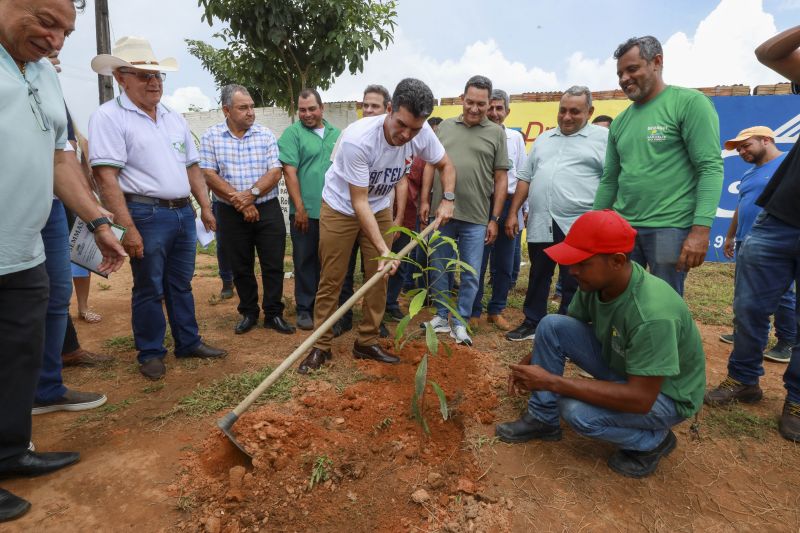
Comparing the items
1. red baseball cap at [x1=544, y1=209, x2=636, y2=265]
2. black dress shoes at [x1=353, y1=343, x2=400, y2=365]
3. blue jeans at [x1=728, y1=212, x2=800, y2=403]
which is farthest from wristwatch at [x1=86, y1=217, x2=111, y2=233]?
blue jeans at [x1=728, y1=212, x2=800, y2=403]

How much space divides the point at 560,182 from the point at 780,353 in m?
2.27

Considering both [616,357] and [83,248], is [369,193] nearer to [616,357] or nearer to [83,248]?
[83,248]

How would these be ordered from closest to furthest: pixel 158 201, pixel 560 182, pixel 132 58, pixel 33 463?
1. pixel 33 463
2. pixel 132 58
3. pixel 158 201
4. pixel 560 182

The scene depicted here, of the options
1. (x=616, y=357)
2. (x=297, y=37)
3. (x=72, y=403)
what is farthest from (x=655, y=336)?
(x=297, y=37)

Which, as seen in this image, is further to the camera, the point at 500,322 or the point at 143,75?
the point at 500,322

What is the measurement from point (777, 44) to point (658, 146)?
2.26 ft

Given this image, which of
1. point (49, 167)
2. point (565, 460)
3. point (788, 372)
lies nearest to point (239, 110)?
point (49, 167)

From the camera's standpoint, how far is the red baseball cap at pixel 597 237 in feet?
6.07

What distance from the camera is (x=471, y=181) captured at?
3707mm

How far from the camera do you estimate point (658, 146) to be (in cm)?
267

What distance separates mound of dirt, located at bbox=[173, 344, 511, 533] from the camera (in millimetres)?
1883

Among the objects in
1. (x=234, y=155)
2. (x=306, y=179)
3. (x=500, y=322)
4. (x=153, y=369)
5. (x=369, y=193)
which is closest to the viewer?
(x=153, y=369)

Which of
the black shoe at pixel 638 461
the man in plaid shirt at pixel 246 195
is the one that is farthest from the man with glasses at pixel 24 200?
the black shoe at pixel 638 461

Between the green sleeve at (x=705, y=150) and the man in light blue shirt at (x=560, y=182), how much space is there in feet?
3.31
